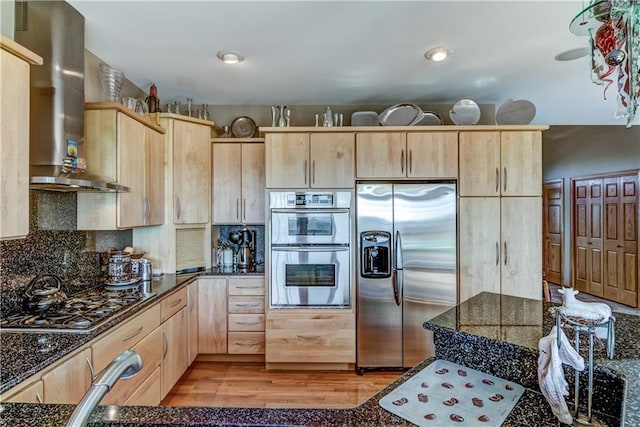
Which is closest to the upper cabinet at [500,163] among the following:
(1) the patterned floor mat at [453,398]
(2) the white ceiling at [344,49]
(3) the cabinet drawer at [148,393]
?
(2) the white ceiling at [344,49]

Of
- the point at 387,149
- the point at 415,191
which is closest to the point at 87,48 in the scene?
the point at 387,149

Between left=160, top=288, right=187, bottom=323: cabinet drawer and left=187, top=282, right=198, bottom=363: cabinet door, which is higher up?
left=160, top=288, right=187, bottom=323: cabinet drawer

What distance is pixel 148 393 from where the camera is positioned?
210cm

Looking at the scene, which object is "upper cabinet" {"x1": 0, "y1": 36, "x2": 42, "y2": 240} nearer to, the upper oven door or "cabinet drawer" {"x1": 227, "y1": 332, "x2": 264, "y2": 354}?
the upper oven door

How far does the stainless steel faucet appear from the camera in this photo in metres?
0.66

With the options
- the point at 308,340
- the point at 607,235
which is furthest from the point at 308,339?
the point at 607,235

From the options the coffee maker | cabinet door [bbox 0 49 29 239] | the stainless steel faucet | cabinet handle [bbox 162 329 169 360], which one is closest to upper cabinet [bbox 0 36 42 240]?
cabinet door [bbox 0 49 29 239]

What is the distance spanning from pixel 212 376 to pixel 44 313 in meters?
1.55

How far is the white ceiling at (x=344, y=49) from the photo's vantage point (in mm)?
1955

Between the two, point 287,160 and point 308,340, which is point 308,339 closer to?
point 308,340

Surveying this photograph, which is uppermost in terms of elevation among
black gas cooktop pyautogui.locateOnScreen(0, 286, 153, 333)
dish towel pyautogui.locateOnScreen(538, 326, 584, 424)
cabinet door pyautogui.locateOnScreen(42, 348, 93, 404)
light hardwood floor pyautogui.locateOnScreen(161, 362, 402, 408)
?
dish towel pyautogui.locateOnScreen(538, 326, 584, 424)

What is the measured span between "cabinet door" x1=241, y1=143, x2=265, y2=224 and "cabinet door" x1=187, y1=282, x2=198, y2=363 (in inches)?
32.6

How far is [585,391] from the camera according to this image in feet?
3.15

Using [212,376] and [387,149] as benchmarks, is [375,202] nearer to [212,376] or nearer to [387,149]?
[387,149]
